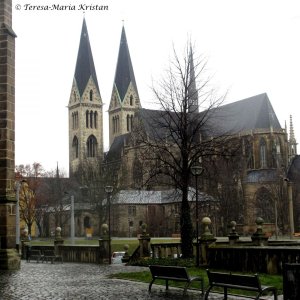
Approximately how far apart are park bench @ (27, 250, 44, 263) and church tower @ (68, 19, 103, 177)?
92439 mm

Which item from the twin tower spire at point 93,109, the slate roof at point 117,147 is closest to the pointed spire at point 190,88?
the slate roof at point 117,147

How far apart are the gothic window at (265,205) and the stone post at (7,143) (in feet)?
181

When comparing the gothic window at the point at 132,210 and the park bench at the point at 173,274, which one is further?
the gothic window at the point at 132,210

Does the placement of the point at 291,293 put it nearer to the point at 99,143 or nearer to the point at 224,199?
the point at 224,199

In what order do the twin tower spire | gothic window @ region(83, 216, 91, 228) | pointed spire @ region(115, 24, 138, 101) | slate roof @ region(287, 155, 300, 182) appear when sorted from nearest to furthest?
slate roof @ region(287, 155, 300, 182), gothic window @ region(83, 216, 91, 228), pointed spire @ region(115, 24, 138, 101), the twin tower spire

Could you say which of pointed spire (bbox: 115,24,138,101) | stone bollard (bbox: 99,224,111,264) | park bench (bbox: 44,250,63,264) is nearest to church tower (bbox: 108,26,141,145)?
pointed spire (bbox: 115,24,138,101)

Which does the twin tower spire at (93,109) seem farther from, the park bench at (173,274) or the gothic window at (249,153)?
the park bench at (173,274)

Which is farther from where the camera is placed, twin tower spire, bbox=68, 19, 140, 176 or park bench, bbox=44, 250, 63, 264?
twin tower spire, bbox=68, 19, 140, 176

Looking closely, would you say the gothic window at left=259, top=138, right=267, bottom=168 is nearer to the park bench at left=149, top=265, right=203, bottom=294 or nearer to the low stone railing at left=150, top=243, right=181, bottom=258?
the low stone railing at left=150, top=243, right=181, bottom=258

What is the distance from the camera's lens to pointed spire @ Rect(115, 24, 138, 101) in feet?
412

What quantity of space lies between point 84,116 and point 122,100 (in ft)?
30.9

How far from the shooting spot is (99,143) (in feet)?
452

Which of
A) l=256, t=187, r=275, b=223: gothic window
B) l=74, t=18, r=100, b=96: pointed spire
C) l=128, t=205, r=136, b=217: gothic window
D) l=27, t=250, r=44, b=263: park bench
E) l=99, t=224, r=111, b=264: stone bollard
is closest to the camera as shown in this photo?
l=99, t=224, r=111, b=264: stone bollard

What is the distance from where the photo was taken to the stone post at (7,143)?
22.9 meters
